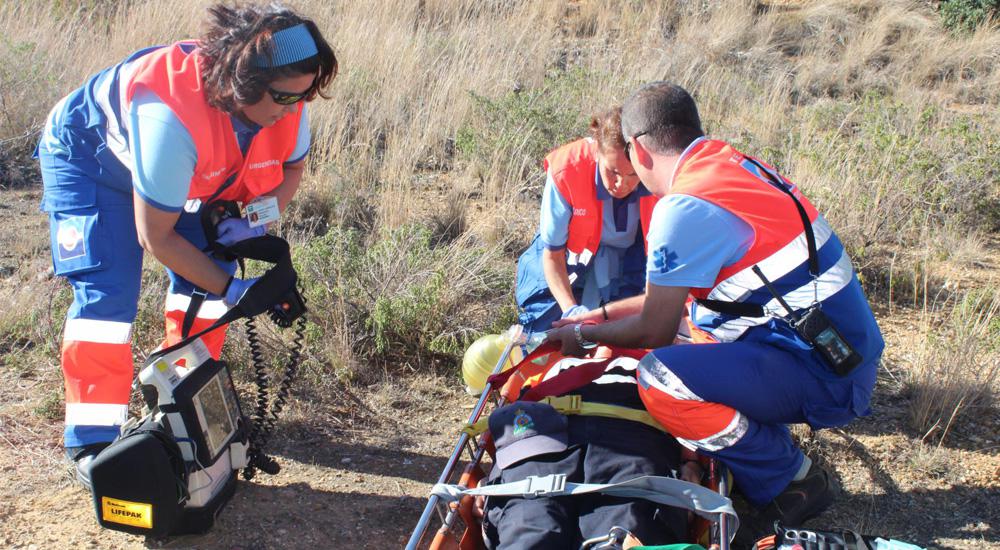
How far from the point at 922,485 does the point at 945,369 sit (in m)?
0.61

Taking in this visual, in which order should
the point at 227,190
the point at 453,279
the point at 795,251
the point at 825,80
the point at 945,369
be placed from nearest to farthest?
the point at 795,251
the point at 227,190
the point at 945,369
the point at 453,279
the point at 825,80

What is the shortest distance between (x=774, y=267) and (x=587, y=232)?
1093 mm

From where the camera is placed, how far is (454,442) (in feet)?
12.9

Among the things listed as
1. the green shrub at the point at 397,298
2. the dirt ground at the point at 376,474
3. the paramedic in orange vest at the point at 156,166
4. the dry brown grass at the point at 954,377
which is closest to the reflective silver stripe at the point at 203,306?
the paramedic in orange vest at the point at 156,166

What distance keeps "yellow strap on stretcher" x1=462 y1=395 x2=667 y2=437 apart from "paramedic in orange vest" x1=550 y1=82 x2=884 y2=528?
0.05m

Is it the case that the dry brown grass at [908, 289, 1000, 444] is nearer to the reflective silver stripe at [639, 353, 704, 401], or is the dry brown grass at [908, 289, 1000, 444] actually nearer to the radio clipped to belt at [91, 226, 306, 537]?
the reflective silver stripe at [639, 353, 704, 401]

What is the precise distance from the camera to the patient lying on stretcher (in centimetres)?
248

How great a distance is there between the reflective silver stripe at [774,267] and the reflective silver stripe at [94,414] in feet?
7.21

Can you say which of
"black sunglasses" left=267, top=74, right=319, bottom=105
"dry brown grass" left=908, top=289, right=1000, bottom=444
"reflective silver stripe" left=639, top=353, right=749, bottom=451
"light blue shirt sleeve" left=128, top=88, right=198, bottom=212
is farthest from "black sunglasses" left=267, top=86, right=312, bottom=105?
"dry brown grass" left=908, top=289, right=1000, bottom=444

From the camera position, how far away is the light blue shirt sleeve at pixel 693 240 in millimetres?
2721

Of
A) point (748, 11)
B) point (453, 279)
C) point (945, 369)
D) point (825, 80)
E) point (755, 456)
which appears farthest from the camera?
point (748, 11)

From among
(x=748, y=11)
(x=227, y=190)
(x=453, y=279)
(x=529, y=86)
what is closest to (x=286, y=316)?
(x=227, y=190)

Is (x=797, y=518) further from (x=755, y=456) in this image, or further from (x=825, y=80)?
(x=825, y=80)

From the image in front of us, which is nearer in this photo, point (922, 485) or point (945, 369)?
point (922, 485)
